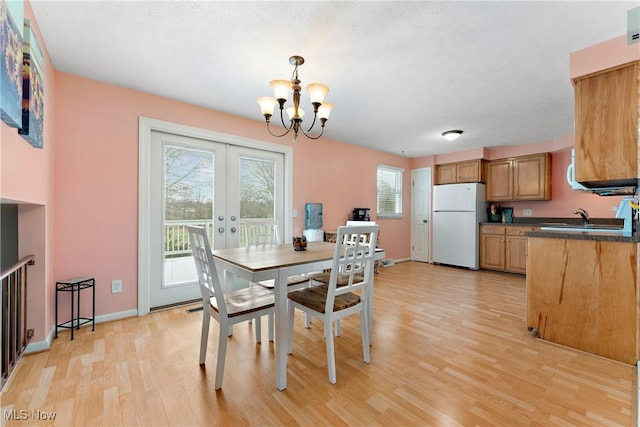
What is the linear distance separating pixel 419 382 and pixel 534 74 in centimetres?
267

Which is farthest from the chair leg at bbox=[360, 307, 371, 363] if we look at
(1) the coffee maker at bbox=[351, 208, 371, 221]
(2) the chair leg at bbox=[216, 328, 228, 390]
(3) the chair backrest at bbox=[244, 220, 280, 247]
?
(1) the coffee maker at bbox=[351, 208, 371, 221]

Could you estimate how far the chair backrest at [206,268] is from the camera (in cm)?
168

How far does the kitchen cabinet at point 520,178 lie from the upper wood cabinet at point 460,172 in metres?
0.27

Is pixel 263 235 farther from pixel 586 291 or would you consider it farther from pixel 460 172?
pixel 460 172

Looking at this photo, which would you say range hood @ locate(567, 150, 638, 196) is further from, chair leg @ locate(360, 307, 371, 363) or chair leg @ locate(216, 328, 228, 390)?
chair leg @ locate(216, 328, 228, 390)

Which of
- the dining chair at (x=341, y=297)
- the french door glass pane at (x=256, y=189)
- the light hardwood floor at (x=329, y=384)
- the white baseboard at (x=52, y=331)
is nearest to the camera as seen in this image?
the light hardwood floor at (x=329, y=384)

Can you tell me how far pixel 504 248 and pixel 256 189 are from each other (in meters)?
4.36

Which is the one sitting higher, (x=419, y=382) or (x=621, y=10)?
(x=621, y=10)

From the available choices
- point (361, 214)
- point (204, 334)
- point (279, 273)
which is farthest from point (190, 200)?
point (361, 214)

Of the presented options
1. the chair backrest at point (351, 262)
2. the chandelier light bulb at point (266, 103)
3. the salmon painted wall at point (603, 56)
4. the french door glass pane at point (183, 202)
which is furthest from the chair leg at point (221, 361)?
the salmon painted wall at point (603, 56)

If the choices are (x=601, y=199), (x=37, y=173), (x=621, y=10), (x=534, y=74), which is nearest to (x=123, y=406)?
(x=37, y=173)

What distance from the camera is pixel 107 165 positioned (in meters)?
2.65

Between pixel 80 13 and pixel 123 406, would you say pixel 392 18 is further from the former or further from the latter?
pixel 123 406

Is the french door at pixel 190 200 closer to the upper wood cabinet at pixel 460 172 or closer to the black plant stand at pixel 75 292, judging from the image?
the black plant stand at pixel 75 292
